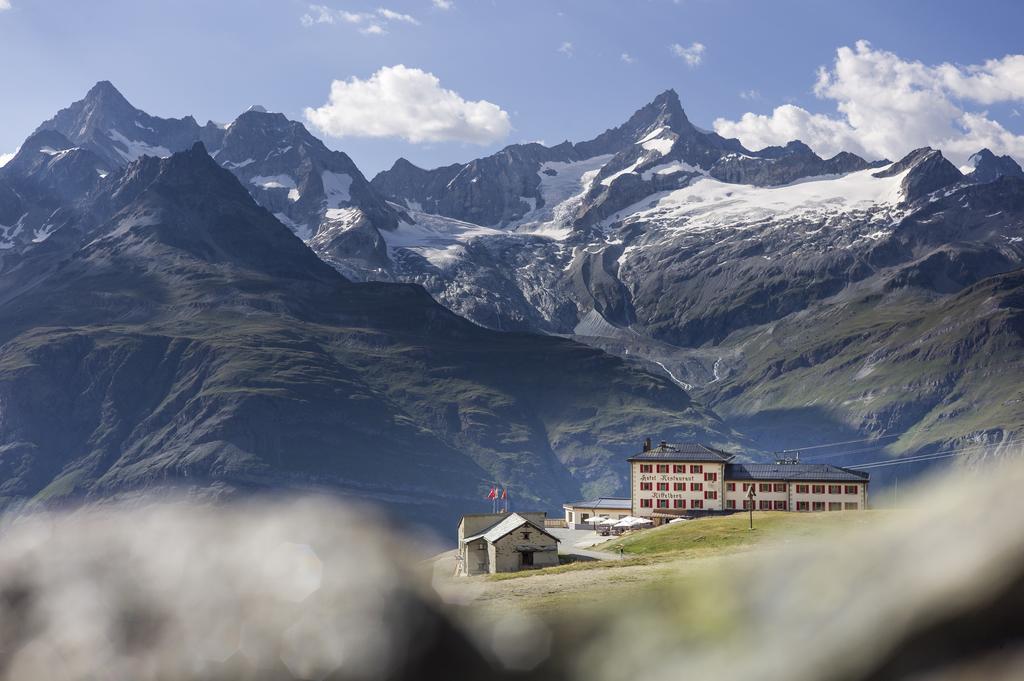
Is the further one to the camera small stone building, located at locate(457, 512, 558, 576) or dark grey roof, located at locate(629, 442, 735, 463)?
dark grey roof, located at locate(629, 442, 735, 463)

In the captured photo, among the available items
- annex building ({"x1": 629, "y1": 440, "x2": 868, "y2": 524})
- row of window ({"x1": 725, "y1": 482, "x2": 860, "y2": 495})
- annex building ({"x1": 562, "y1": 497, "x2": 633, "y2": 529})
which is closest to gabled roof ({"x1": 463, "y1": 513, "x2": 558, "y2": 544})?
annex building ({"x1": 629, "y1": 440, "x2": 868, "y2": 524})

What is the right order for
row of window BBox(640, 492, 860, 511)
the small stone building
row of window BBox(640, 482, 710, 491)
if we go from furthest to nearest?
row of window BBox(640, 482, 710, 491) < row of window BBox(640, 492, 860, 511) < the small stone building

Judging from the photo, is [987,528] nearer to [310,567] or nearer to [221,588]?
[310,567]

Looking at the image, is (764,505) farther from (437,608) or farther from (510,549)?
(437,608)

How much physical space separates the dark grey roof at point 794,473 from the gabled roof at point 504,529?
72.4 meters

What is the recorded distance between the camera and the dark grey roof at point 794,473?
493ft

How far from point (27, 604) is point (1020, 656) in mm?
4885

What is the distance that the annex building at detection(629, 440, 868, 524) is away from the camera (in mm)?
149500

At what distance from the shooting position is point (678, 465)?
161 meters

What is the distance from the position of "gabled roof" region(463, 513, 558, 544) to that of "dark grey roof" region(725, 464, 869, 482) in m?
72.4

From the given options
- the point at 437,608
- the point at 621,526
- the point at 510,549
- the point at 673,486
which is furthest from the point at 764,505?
the point at 437,608

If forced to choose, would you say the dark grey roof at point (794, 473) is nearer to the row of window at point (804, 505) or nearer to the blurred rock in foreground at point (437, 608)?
the row of window at point (804, 505)

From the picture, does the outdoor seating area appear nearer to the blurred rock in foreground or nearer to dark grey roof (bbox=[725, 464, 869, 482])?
dark grey roof (bbox=[725, 464, 869, 482])

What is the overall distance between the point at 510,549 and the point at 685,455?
8641 cm
